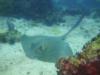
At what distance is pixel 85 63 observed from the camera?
105 inches

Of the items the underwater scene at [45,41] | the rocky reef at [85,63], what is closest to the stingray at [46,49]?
the underwater scene at [45,41]

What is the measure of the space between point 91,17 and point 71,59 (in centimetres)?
748

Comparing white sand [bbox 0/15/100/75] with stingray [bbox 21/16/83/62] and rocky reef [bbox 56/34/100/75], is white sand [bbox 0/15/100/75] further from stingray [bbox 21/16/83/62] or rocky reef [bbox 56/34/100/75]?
rocky reef [bbox 56/34/100/75]

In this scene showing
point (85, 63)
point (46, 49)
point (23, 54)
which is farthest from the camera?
point (23, 54)

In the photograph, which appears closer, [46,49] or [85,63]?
[85,63]

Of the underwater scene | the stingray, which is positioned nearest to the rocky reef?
the underwater scene

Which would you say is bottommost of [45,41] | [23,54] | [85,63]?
[23,54]

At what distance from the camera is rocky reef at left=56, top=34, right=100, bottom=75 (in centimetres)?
257

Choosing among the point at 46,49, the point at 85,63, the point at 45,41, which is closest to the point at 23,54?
the point at 45,41

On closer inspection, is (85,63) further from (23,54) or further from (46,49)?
(23,54)

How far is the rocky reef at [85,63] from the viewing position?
257 centimetres

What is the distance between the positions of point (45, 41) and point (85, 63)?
2.53m

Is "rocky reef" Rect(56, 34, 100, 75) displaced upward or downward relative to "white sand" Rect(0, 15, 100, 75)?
upward

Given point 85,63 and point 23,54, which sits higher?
point 85,63
